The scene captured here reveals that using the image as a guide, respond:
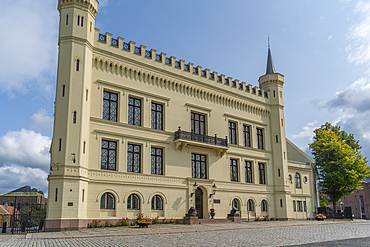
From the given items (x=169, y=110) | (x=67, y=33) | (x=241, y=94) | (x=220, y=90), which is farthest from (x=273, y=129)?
(x=67, y=33)

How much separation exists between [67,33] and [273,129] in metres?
24.2

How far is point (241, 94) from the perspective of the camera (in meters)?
34.9

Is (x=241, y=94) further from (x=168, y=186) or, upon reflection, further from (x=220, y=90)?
(x=168, y=186)

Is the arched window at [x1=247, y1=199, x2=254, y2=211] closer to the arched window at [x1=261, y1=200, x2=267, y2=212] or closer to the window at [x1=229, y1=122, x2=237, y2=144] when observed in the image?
the arched window at [x1=261, y1=200, x2=267, y2=212]

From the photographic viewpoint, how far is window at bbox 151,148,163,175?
26531 millimetres

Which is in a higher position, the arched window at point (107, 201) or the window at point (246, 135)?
the window at point (246, 135)

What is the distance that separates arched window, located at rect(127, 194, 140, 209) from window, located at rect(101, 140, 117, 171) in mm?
2543

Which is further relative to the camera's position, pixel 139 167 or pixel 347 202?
pixel 347 202

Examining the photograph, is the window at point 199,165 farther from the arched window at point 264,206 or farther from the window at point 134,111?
the arched window at point 264,206

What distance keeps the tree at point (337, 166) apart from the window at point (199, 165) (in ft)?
62.9

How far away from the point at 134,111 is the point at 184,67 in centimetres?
731

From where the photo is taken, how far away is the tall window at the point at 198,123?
3038cm

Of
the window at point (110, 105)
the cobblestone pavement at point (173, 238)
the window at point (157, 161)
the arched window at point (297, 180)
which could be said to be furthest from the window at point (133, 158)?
the arched window at point (297, 180)

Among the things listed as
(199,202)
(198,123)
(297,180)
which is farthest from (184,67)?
(297,180)
